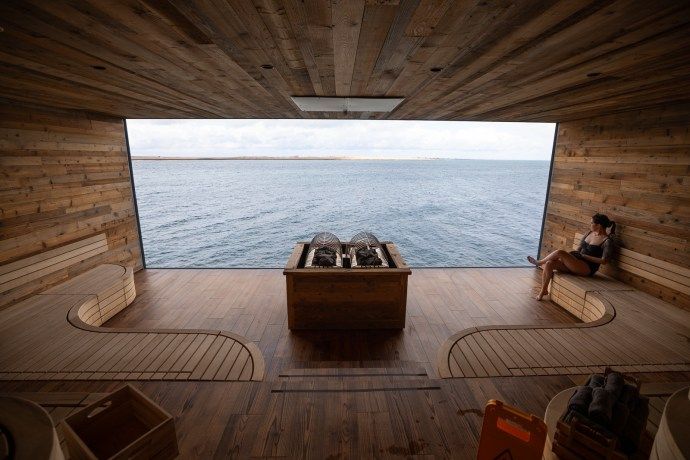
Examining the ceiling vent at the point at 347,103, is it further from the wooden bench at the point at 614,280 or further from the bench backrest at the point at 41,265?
the bench backrest at the point at 41,265

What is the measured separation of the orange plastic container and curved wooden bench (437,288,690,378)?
1.09 m

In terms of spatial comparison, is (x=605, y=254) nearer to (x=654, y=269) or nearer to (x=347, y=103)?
(x=654, y=269)

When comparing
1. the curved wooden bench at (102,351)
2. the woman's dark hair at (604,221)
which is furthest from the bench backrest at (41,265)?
the woman's dark hair at (604,221)

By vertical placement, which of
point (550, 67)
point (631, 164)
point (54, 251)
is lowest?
point (54, 251)

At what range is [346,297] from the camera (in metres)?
4.04

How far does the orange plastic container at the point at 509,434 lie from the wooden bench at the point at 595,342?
110 centimetres

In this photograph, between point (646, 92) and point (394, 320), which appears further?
point (394, 320)

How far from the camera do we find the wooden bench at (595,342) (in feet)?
9.25

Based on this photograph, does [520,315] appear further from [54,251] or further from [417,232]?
[417,232]

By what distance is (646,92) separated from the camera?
130 inches

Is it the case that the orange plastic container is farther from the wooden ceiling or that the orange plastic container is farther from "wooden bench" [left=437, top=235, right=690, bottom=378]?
the wooden ceiling

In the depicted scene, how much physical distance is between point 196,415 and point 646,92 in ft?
16.5

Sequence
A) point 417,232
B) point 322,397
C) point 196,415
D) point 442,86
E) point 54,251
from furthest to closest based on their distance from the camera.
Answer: point 417,232 < point 54,251 < point 442,86 < point 322,397 < point 196,415

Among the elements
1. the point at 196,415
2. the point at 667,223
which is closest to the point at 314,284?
the point at 196,415
